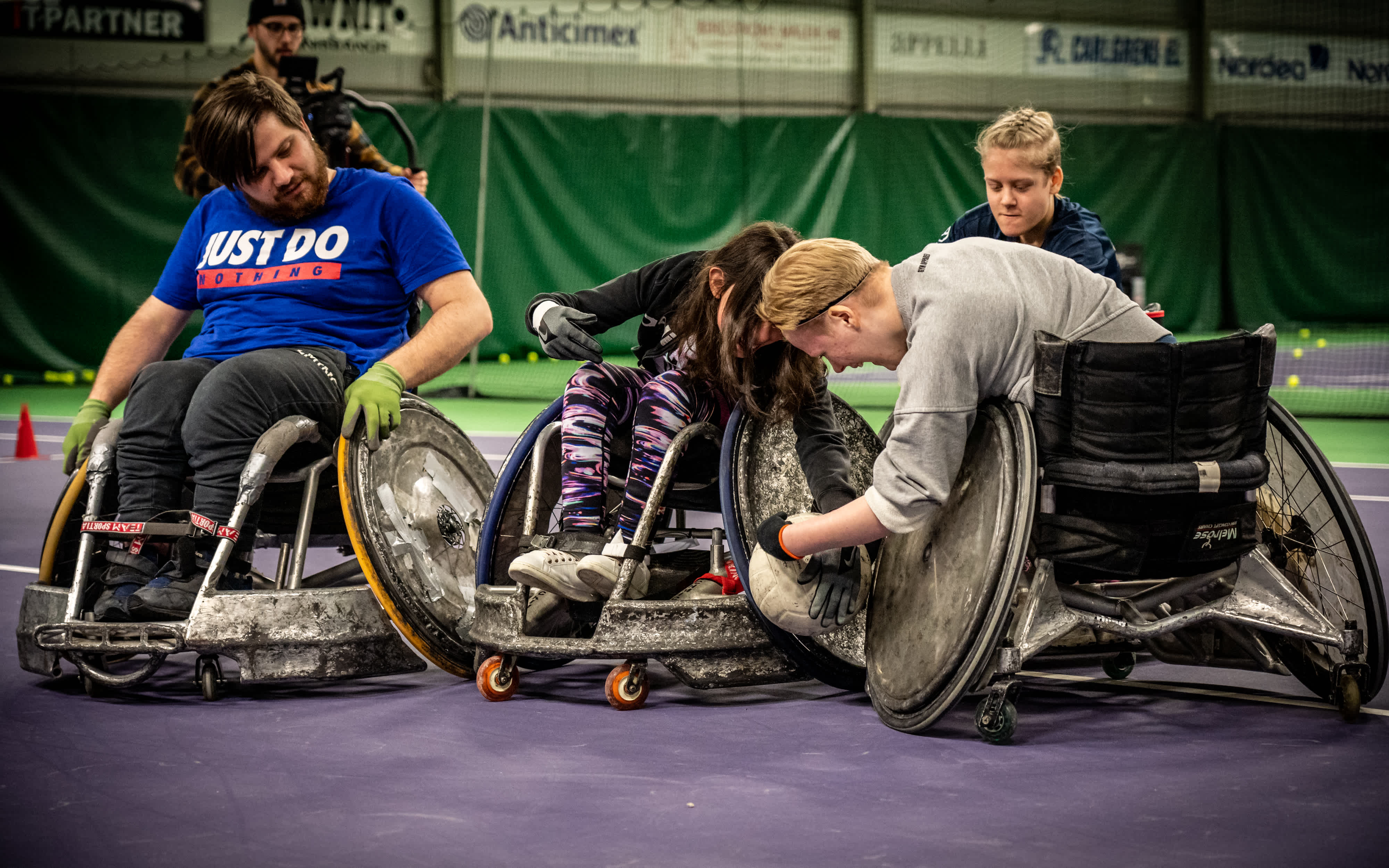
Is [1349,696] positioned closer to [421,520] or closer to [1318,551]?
[1318,551]

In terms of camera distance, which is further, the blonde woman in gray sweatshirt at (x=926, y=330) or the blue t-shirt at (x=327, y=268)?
the blue t-shirt at (x=327, y=268)

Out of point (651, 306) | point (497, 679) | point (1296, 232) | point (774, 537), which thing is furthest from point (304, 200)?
point (1296, 232)

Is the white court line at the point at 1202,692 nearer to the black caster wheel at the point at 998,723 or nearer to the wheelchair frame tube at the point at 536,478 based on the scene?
the black caster wheel at the point at 998,723

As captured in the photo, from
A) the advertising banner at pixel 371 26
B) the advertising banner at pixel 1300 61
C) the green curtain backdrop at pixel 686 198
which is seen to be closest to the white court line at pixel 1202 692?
the green curtain backdrop at pixel 686 198

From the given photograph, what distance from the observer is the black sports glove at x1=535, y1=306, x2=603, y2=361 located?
3434mm

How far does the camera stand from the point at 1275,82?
19.5 m

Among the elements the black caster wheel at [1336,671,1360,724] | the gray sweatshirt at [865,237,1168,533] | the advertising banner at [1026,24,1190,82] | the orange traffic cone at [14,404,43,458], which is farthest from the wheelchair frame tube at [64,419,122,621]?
the advertising banner at [1026,24,1190,82]

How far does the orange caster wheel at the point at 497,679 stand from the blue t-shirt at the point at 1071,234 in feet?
4.99

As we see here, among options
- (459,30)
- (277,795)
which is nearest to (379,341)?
(277,795)

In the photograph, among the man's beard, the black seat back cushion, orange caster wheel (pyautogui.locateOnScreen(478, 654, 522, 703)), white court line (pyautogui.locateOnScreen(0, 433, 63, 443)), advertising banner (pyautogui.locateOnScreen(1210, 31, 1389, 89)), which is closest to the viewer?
the black seat back cushion

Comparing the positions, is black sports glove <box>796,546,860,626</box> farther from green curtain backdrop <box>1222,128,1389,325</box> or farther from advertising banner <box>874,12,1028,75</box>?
advertising banner <box>874,12,1028,75</box>

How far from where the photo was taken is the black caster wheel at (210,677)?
3.28 meters

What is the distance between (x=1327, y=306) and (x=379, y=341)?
14.9m

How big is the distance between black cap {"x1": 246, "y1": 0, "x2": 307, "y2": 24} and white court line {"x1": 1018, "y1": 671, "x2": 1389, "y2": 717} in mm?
4460
